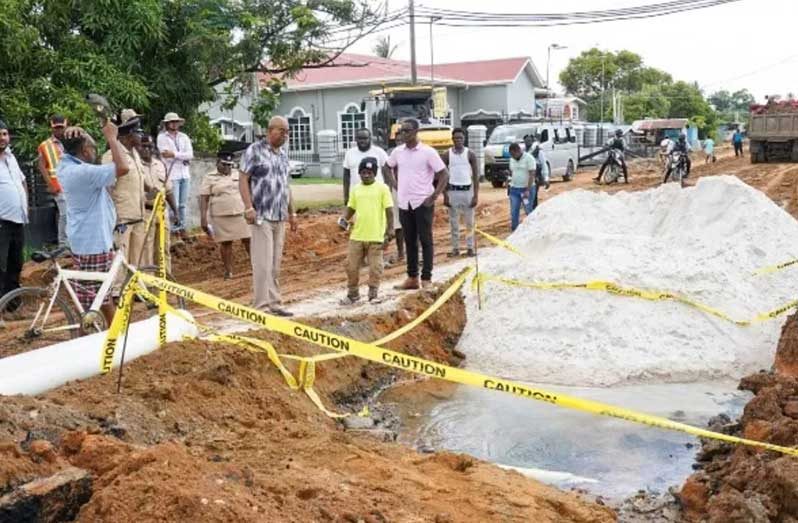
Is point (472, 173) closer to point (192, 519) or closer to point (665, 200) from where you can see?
point (665, 200)

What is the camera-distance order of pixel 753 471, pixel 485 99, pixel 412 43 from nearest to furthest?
pixel 753 471, pixel 412 43, pixel 485 99

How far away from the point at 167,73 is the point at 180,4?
3.87 ft

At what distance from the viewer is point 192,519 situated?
3531 millimetres

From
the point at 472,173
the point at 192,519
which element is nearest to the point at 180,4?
the point at 472,173

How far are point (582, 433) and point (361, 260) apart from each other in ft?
12.0

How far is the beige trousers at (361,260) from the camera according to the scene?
31.0 ft

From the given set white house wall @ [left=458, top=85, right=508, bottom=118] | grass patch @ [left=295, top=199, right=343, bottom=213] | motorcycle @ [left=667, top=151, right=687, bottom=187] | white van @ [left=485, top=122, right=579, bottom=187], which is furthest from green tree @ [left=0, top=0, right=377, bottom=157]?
white house wall @ [left=458, top=85, right=508, bottom=118]

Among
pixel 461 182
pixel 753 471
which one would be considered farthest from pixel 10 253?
pixel 753 471

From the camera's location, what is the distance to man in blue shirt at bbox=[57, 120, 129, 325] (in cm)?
646

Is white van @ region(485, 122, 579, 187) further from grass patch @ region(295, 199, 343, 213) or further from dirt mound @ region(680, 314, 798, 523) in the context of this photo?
dirt mound @ region(680, 314, 798, 523)

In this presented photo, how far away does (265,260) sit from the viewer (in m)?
8.28

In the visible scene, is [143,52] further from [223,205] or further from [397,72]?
[397,72]

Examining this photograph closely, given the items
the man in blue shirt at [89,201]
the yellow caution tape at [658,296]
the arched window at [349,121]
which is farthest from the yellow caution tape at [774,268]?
the arched window at [349,121]

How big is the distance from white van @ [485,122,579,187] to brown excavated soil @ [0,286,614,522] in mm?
20164
